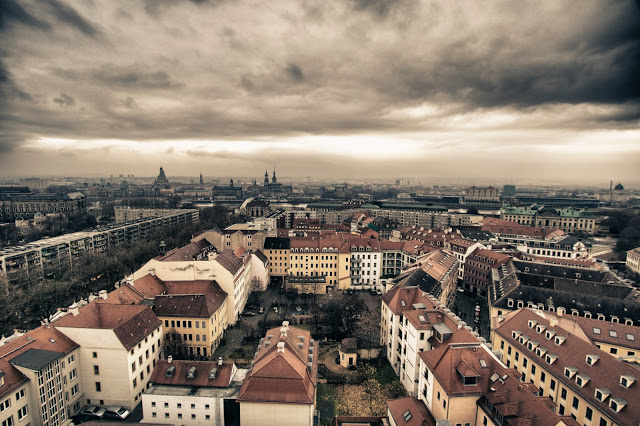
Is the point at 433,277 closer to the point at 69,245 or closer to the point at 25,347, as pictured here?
the point at 25,347

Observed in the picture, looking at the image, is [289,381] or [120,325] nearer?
[289,381]

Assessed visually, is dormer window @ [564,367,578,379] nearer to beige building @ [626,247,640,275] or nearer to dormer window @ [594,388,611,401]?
dormer window @ [594,388,611,401]

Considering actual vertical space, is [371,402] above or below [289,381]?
below

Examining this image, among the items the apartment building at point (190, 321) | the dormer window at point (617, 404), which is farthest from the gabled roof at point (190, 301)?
the dormer window at point (617, 404)

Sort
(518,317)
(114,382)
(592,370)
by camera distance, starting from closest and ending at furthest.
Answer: (592,370) → (114,382) → (518,317)

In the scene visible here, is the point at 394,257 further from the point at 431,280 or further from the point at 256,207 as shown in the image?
the point at 256,207

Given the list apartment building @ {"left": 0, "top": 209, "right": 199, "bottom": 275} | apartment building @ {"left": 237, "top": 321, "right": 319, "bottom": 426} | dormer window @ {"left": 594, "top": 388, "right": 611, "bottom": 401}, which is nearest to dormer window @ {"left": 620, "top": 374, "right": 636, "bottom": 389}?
dormer window @ {"left": 594, "top": 388, "right": 611, "bottom": 401}

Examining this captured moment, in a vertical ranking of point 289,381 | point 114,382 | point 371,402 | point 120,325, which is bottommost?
point 371,402

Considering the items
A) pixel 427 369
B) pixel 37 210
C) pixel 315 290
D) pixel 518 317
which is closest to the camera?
pixel 427 369

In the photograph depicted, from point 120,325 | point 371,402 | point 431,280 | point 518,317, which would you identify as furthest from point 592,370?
point 120,325
